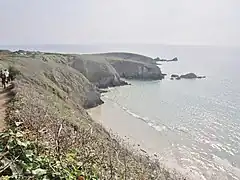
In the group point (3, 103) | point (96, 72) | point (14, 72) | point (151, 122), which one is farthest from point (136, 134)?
point (96, 72)

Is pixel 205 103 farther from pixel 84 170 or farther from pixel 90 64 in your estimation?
pixel 84 170

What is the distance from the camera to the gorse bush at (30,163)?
571 centimetres

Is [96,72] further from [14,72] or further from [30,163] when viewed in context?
[30,163]

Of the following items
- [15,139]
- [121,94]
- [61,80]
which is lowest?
[121,94]

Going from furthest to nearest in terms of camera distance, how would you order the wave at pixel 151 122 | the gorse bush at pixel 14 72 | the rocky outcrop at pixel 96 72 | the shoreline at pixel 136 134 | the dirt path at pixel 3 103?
1. the rocky outcrop at pixel 96 72
2. the wave at pixel 151 122
3. the gorse bush at pixel 14 72
4. the shoreline at pixel 136 134
5. the dirt path at pixel 3 103

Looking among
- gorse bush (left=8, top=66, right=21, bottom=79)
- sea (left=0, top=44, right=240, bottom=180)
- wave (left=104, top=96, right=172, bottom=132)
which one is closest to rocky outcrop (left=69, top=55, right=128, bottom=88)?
sea (left=0, top=44, right=240, bottom=180)

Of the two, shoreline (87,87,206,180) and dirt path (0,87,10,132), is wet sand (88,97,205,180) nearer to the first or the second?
shoreline (87,87,206,180)

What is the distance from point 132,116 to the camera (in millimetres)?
36375

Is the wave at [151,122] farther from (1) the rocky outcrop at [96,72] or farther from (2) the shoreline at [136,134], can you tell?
(1) the rocky outcrop at [96,72]

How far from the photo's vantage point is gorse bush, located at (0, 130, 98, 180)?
18.7 ft

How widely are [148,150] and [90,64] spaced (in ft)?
147

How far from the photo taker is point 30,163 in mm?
6020

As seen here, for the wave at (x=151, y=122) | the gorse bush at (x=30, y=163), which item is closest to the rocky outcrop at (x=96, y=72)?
the wave at (x=151, y=122)

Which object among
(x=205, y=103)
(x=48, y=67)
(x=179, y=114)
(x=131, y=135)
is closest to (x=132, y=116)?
(x=179, y=114)
